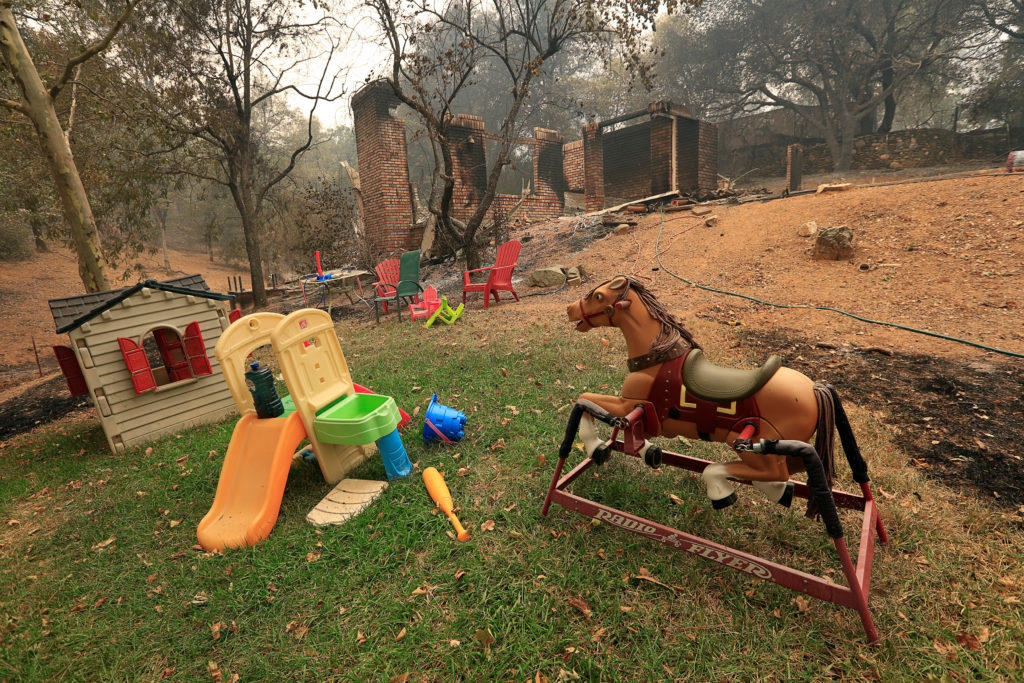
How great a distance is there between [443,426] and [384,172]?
13.0m

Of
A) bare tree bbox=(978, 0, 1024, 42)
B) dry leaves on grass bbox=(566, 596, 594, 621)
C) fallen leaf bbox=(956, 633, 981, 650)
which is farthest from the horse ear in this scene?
bare tree bbox=(978, 0, 1024, 42)

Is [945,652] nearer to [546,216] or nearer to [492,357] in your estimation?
[492,357]

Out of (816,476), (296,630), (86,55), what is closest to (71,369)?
(296,630)

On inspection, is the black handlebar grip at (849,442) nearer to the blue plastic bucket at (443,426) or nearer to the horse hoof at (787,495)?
the horse hoof at (787,495)

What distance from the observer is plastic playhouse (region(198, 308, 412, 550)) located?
2.93m

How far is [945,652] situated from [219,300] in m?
6.64

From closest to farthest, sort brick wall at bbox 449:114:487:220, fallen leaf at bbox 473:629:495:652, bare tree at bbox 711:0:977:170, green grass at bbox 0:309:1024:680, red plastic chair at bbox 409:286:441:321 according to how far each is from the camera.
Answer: green grass at bbox 0:309:1024:680, fallen leaf at bbox 473:629:495:652, red plastic chair at bbox 409:286:441:321, brick wall at bbox 449:114:487:220, bare tree at bbox 711:0:977:170

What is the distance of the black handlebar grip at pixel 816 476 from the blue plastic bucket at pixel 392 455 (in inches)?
98.2

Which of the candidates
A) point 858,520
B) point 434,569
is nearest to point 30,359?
point 434,569

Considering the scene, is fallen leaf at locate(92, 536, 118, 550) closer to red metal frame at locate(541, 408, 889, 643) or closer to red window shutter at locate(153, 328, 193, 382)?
red window shutter at locate(153, 328, 193, 382)

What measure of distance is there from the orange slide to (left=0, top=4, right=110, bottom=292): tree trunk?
597 cm

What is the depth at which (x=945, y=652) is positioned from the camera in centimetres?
182

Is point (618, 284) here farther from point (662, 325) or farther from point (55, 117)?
point (55, 117)

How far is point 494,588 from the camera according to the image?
2312 millimetres
